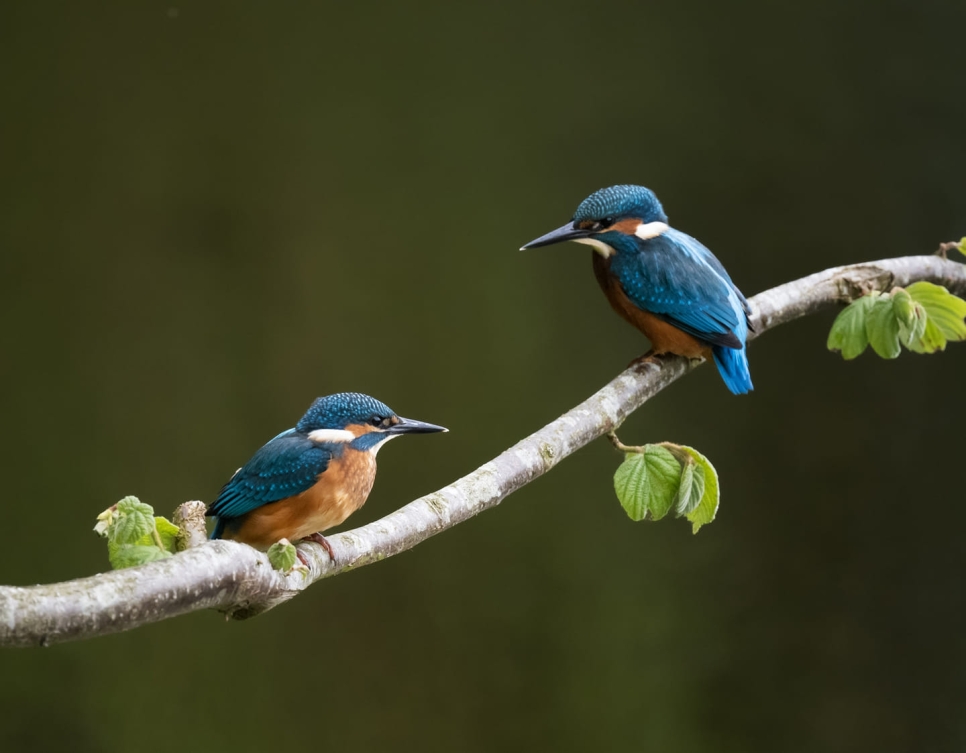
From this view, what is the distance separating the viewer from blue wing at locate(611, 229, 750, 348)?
4.53ft

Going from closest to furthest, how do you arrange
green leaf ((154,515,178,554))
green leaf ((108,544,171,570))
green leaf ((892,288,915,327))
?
green leaf ((108,544,171,570)) → green leaf ((154,515,178,554)) → green leaf ((892,288,915,327))

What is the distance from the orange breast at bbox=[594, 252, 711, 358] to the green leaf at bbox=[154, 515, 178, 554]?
0.80 meters

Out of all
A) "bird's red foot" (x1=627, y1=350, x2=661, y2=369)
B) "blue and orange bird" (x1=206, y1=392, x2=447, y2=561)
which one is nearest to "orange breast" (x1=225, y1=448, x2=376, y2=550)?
"blue and orange bird" (x1=206, y1=392, x2=447, y2=561)

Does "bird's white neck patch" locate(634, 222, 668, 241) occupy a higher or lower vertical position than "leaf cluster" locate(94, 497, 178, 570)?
higher

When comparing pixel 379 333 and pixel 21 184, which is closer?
pixel 21 184

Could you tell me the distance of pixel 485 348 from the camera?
2457 mm

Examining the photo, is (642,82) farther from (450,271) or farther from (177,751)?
(177,751)

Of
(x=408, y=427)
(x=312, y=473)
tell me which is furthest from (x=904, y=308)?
(x=312, y=473)

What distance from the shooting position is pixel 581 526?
2492mm

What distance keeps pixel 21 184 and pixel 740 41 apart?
1.71 meters

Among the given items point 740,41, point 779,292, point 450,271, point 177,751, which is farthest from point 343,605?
point 740,41

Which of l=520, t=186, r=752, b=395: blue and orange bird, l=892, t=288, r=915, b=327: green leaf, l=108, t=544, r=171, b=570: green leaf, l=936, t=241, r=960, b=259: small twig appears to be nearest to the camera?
l=108, t=544, r=171, b=570: green leaf

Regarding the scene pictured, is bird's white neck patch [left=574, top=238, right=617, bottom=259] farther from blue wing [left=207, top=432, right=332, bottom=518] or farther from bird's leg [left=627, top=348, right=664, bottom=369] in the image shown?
blue wing [left=207, top=432, right=332, bottom=518]

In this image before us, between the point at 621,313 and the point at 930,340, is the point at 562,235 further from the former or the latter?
the point at 930,340
